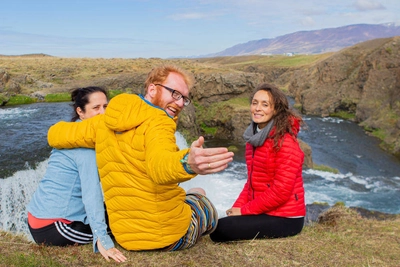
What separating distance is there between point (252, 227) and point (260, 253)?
15.5 inches

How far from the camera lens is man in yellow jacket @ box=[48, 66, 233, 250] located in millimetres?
2486

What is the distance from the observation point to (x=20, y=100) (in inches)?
800

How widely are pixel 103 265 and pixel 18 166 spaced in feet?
24.6

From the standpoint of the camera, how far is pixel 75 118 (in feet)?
13.4

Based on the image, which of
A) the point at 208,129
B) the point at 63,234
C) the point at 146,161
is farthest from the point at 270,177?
the point at 208,129

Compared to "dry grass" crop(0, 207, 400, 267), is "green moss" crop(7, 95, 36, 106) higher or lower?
higher

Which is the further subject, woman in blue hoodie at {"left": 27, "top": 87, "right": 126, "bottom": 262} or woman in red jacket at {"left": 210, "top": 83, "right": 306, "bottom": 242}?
woman in red jacket at {"left": 210, "top": 83, "right": 306, "bottom": 242}

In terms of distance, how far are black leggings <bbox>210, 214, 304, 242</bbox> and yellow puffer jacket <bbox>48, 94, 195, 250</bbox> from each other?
3.38 ft

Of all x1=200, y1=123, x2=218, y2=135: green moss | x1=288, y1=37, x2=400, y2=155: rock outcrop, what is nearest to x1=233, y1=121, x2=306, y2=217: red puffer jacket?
x1=200, y1=123, x2=218, y2=135: green moss

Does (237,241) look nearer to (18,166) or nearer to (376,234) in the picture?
(376,234)

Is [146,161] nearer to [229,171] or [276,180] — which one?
[276,180]

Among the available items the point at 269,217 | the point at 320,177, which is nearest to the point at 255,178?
the point at 269,217

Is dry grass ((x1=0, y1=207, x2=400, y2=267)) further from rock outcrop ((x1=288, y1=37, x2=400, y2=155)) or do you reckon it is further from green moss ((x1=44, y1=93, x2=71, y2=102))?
rock outcrop ((x1=288, y1=37, x2=400, y2=155))

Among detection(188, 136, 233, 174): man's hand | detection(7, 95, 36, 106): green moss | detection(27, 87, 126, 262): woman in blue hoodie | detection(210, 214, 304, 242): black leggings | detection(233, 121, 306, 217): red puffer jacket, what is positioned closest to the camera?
detection(188, 136, 233, 174): man's hand
